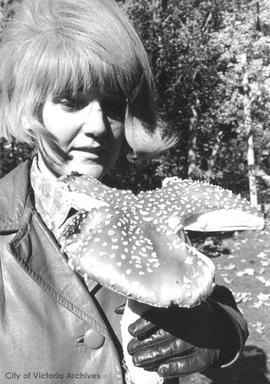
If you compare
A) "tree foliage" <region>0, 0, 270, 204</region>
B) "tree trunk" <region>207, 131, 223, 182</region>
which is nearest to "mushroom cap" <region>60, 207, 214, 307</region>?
"tree foliage" <region>0, 0, 270, 204</region>

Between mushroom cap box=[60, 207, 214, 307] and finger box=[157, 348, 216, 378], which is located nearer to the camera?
mushroom cap box=[60, 207, 214, 307]

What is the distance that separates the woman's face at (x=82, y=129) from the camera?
76.0 inches

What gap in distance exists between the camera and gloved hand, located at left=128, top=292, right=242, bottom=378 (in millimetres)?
1614

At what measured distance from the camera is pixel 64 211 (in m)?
2.11

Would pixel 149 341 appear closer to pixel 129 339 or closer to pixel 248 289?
pixel 129 339

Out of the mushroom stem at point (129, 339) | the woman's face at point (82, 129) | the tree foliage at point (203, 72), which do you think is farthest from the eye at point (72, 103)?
the tree foliage at point (203, 72)

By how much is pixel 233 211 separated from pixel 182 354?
23.5 inches

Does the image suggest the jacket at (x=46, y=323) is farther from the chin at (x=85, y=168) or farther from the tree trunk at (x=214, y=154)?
the tree trunk at (x=214, y=154)

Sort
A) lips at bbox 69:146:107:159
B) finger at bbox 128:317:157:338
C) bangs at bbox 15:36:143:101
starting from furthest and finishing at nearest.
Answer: lips at bbox 69:146:107:159 → bangs at bbox 15:36:143:101 → finger at bbox 128:317:157:338

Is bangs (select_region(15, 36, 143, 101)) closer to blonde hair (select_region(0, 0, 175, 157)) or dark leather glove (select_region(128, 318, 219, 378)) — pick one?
blonde hair (select_region(0, 0, 175, 157))

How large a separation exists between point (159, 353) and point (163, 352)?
2cm

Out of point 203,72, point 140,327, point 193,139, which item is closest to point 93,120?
point 140,327

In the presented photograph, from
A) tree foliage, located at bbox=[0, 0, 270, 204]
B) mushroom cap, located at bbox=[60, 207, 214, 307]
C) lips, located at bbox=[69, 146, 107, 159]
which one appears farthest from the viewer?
tree foliage, located at bbox=[0, 0, 270, 204]

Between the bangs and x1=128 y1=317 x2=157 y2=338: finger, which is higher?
the bangs
